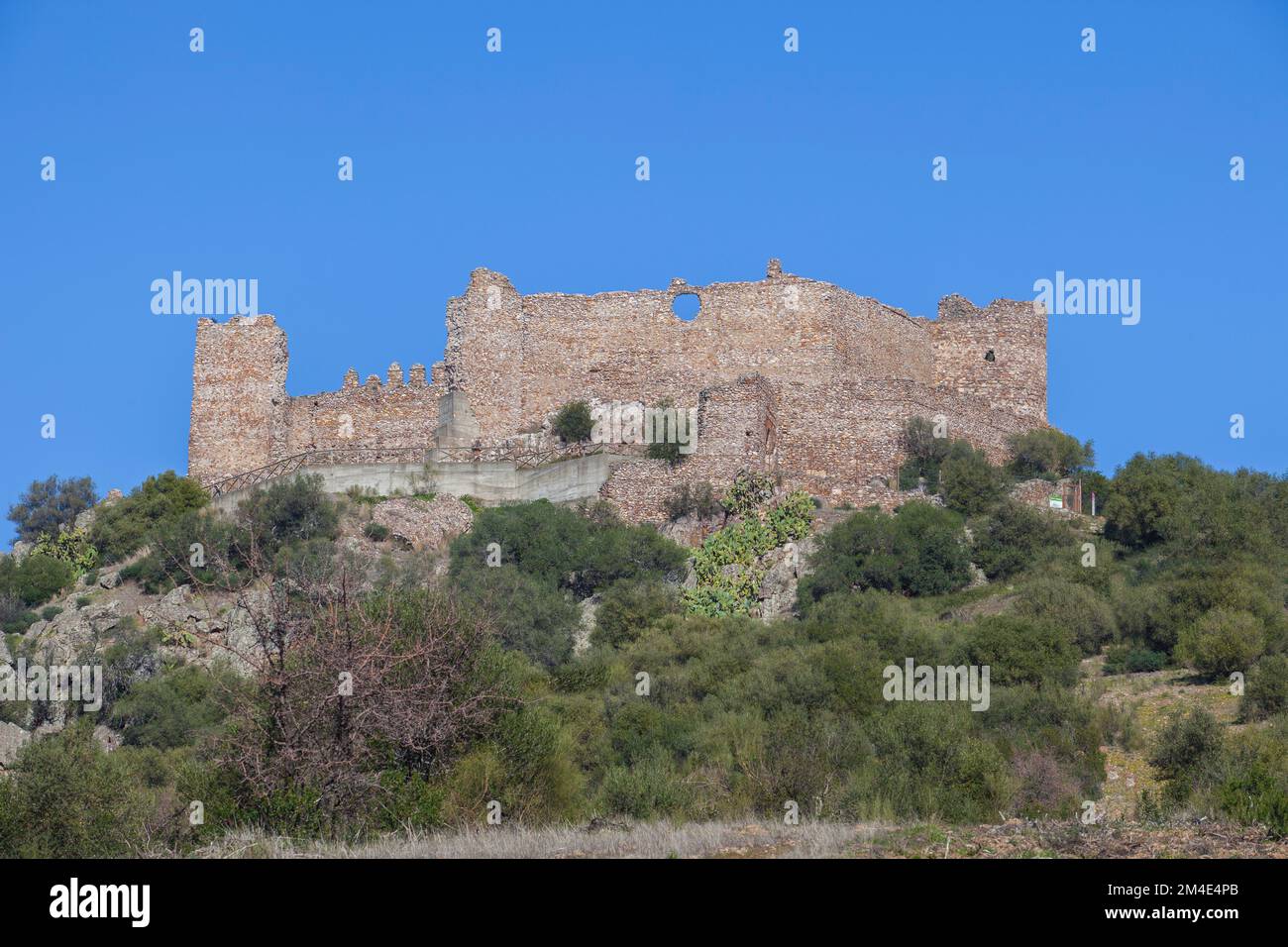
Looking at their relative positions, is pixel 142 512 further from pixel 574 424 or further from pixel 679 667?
pixel 679 667

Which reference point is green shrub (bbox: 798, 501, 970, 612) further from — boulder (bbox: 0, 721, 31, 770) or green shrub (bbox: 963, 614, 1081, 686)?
boulder (bbox: 0, 721, 31, 770)

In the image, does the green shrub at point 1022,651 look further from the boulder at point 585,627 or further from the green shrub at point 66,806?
the green shrub at point 66,806

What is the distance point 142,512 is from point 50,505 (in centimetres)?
930

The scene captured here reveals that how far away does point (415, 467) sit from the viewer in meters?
39.5

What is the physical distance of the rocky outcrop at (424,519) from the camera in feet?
121

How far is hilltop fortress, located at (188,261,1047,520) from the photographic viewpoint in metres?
41.2

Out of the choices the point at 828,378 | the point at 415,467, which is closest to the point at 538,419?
the point at 415,467

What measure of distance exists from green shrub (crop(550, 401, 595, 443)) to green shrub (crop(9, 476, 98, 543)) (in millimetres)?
13184

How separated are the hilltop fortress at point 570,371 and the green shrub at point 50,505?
6142 mm

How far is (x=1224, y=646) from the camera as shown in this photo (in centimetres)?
2770

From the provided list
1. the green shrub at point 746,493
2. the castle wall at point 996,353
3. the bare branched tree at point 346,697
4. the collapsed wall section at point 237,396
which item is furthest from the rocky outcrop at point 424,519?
the bare branched tree at point 346,697

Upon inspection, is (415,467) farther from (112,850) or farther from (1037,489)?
(112,850)

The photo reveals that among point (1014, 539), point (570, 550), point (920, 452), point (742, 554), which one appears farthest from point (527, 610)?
point (920, 452)
